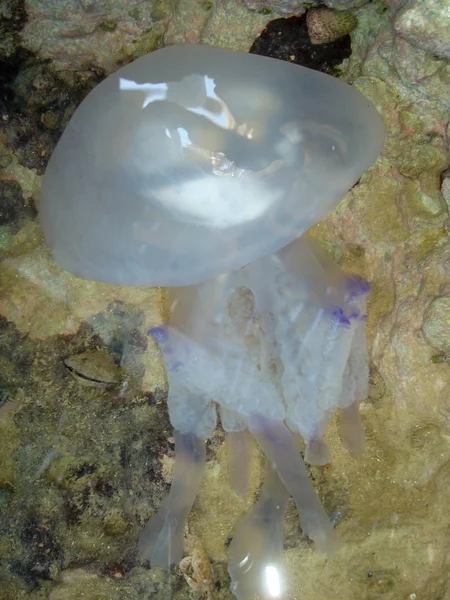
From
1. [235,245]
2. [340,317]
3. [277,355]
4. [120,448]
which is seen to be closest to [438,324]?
[340,317]

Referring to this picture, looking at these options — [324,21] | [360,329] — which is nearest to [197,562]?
[360,329]

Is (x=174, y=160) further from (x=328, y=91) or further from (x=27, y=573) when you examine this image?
(x=27, y=573)

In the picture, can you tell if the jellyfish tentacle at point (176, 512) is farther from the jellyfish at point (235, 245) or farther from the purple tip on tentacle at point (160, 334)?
the purple tip on tentacle at point (160, 334)

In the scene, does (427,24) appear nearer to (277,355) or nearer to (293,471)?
(277,355)

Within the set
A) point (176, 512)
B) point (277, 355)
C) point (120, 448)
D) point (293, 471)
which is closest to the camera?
point (277, 355)

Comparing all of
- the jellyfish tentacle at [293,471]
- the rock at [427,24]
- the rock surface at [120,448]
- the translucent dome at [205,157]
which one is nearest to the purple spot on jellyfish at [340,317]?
the rock surface at [120,448]

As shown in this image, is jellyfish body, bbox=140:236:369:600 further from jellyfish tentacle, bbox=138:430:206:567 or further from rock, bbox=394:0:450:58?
rock, bbox=394:0:450:58

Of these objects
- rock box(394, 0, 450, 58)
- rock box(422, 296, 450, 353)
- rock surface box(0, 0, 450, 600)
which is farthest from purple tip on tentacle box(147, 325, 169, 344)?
rock box(394, 0, 450, 58)

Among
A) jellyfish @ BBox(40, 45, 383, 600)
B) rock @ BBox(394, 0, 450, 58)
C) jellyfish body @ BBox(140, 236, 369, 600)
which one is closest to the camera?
rock @ BBox(394, 0, 450, 58)
